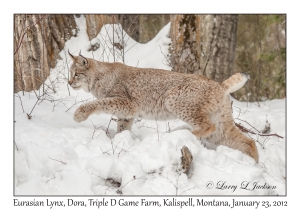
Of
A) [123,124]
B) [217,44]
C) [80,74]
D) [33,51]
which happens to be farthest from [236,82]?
[33,51]

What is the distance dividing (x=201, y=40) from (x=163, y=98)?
8.45 feet

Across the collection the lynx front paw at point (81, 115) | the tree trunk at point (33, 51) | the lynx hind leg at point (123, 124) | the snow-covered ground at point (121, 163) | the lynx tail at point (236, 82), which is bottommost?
the snow-covered ground at point (121, 163)

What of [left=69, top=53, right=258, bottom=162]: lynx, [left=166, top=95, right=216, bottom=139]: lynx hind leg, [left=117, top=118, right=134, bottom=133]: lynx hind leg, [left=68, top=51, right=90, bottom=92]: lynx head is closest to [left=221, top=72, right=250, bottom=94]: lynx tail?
[left=69, top=53, right=258, bottom=162]: lynx

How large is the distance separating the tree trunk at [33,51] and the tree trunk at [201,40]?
2.45 m

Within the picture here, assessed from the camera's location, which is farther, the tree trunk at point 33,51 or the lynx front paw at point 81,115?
the tree trunk at point 33,51

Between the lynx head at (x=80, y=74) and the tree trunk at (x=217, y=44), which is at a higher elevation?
the tree trunk at (x=217, y=44)

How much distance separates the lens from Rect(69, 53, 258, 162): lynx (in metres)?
4.82

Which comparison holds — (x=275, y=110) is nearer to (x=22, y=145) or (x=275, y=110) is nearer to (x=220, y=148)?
(x=220, y=148)

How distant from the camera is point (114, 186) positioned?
11.8 feet

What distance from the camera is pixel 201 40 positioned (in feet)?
23.9

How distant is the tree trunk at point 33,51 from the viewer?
7.09 meters

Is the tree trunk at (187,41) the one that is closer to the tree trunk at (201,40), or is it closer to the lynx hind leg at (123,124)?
the tree trunk at (201,40)

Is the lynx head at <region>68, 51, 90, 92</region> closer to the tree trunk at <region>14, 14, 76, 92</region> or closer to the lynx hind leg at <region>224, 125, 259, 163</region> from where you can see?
the tree trunk at <region>14, 14, 76, 92</region>

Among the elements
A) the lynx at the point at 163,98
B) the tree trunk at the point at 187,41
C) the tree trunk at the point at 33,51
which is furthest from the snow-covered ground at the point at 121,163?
the tree trunk at the point at 187,41
